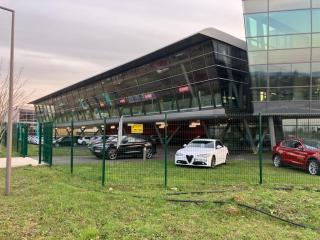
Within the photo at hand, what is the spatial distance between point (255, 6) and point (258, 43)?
2.72m

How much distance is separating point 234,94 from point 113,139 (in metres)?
15.1

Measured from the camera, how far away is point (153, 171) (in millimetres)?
17125

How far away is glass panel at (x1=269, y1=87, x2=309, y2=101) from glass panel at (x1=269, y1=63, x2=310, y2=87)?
1.20 feet

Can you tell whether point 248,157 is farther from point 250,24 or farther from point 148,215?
point 250,24

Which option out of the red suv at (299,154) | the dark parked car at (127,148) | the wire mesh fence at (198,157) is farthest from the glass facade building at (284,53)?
the dark parked car at (127,148)

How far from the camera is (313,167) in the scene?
1900 cm

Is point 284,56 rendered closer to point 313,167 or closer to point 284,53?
point 284,53

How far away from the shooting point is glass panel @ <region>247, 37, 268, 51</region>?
3225cm

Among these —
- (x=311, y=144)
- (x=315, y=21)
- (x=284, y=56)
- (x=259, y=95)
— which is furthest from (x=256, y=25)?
(x=311, y=144)

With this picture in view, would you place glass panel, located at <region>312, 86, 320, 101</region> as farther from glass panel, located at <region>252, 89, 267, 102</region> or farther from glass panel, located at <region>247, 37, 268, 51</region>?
glass panel, located at <region>247, 37, 268, 51</region>

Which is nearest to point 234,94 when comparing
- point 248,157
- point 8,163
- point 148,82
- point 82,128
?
point 148,82

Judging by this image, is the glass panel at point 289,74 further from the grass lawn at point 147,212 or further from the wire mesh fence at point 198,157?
the grass lawn at point 147,212

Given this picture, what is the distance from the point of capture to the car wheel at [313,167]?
61.4 ft

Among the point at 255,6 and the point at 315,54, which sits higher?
the point at 255,6
